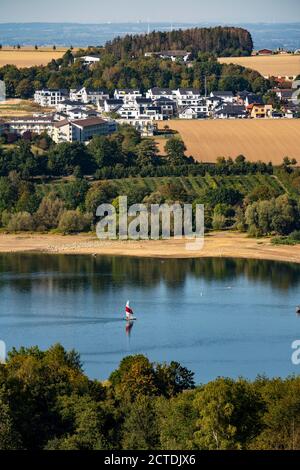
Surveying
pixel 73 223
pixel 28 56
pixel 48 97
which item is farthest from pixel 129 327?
pixel 28 56

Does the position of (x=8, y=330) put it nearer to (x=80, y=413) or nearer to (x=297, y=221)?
(x=80, y=413)

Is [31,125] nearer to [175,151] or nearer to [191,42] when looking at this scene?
[175,151]

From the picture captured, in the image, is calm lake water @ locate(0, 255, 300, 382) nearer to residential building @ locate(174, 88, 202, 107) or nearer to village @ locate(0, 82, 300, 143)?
village @ locate(0, 82, 300, 143)

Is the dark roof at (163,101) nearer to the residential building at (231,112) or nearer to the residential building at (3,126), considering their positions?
the residential building at (231,112)

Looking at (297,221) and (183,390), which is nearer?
(183,390)

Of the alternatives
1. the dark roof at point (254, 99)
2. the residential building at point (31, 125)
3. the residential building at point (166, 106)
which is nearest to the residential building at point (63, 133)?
the residential building at point (31, 125)
